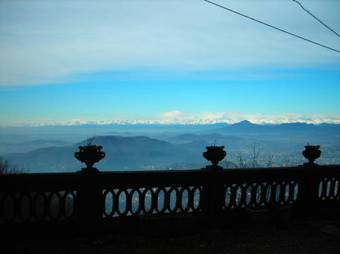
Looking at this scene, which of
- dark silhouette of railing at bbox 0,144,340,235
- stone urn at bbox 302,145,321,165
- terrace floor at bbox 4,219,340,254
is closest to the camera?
terrace floor at bbox 4,219,340,254

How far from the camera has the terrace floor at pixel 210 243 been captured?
7.48 meters

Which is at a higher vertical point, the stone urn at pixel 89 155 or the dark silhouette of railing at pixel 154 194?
the stone urn at pixel 89 155

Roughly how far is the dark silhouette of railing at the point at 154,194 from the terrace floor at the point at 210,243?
16.6 inches

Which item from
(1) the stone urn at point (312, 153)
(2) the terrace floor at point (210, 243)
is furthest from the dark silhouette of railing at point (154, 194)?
(2) the terrace floor at point (210, 243)

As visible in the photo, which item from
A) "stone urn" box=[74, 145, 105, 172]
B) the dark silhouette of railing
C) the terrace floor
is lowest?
the terrace floor

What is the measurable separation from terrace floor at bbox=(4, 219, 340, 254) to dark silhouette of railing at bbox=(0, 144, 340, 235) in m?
0.42

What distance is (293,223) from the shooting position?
9.77 meters

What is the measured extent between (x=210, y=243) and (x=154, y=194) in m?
1.87

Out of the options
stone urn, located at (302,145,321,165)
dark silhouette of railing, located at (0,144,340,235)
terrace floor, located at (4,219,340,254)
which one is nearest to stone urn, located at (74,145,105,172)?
dark silhouette of railing, located at (0,144,340,235)

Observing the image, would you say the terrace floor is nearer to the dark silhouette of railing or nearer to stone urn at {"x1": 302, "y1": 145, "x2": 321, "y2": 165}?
the dark silhouette of railing

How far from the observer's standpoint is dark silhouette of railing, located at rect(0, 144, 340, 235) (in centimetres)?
780

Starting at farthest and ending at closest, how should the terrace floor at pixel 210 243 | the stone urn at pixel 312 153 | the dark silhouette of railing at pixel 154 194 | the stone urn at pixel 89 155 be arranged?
the stone urn at pixel 312 153, the stone urn at pixel 89 155, the dark silhouette of railing at pixel 154 194, the terrace floor at pixel 210 243

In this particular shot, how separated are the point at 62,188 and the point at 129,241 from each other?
82.4 inches

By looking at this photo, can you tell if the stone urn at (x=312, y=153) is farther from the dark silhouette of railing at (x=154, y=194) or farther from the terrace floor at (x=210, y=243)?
the terrace floor at (x=210, y=243)
